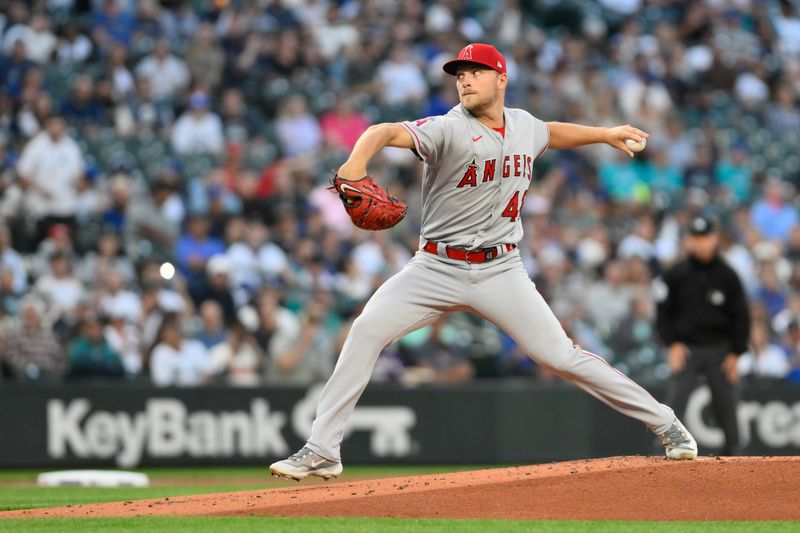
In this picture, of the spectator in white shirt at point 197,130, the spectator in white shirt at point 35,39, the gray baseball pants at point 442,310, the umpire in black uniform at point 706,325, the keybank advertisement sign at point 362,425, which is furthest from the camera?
the spectator in white shirt at point 35,39

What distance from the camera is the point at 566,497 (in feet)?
21.3

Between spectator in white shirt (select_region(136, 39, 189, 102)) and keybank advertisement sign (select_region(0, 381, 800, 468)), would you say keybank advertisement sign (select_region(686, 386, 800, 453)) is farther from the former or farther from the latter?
spectator in white shirt (select_region(136, 39, 189, 102))

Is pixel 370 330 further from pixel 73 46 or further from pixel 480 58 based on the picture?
pixel 73 46

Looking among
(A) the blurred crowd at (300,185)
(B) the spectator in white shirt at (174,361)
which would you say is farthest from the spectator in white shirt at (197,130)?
A: (B) the spectator in white shirt at (174,361)

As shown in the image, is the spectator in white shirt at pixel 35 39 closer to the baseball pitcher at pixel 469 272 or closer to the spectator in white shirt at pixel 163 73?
the spectator in white shirt at pixel 163 73

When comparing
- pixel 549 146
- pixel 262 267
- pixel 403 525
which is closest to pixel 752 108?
pixel 262 267

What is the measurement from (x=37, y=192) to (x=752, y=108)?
1029 centimetres

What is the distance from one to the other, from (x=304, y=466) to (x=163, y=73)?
9.84m

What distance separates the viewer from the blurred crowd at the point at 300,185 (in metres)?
13.0

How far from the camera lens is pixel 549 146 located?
711 cm

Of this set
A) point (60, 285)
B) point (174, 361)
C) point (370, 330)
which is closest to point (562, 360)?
point (370, 330)

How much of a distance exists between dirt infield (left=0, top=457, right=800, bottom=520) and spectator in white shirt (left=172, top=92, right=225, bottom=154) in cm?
877

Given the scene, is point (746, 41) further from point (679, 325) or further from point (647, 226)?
point (679, 325)

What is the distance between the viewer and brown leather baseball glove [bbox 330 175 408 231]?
6.11m
